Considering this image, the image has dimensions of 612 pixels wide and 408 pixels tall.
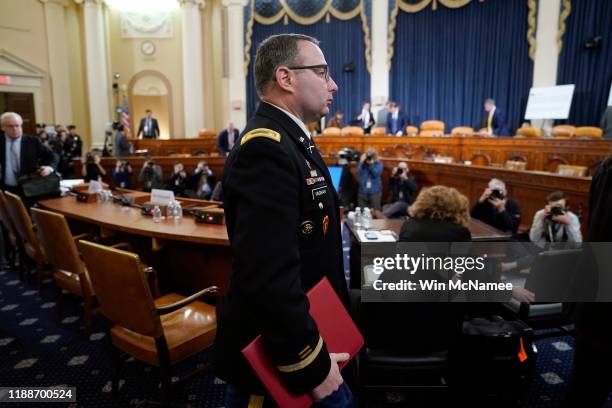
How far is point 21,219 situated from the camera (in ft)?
10.5

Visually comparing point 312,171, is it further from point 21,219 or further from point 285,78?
point 21,219

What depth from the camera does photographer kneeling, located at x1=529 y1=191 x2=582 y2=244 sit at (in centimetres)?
331

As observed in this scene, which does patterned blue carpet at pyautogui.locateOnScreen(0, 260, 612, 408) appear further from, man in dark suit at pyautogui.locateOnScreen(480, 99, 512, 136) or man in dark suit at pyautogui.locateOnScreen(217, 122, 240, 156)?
man in dark suit at pyautogui.locateOnScreen(480, 99, 512, 136)

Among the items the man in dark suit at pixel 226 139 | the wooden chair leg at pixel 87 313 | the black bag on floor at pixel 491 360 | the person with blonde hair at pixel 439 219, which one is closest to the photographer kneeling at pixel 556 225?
the person with blonde hair at pixel 439 219

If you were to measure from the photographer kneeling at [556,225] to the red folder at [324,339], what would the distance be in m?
2.85

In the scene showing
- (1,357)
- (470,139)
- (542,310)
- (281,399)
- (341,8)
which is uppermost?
(341,8)

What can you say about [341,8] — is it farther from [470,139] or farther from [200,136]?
[470,139]

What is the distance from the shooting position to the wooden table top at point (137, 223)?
2.44 metres

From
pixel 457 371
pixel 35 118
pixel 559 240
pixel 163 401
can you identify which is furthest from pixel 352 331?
pixel 35 118

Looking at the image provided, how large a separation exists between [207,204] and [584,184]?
3.72m

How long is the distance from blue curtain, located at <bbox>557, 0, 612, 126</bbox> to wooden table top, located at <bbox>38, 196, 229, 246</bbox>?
854cm

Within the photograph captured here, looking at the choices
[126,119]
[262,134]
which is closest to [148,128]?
[126,119]

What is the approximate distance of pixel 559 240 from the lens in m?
3.41

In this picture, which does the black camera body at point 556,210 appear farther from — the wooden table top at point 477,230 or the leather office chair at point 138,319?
the leather office chair at point 138,319
